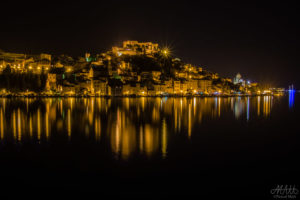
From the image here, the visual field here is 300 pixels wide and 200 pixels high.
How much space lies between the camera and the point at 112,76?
60.8 metres

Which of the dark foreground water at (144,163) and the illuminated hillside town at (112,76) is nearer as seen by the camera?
the dark foreground water at (144,163)

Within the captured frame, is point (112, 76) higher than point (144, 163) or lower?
higher

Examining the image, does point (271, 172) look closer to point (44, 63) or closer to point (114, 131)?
point (114, 131)

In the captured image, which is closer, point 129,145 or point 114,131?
point 129,145

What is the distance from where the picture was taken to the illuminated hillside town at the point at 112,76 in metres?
51.3

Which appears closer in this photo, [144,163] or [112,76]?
[144,163]

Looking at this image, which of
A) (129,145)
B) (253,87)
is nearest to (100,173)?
(129,145)

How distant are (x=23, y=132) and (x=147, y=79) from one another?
5316 centimetres

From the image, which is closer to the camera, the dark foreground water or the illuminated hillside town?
the dark foreground water

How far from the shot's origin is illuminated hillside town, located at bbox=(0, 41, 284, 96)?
168 feet

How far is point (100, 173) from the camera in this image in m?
5.93

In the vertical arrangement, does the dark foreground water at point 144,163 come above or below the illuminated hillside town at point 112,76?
below

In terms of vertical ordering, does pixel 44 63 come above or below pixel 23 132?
above

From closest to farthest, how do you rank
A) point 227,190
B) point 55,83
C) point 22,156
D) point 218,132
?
point 227,190
point 22,156
point 218,132
point 55,83
